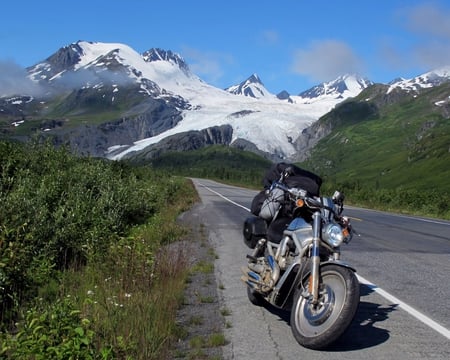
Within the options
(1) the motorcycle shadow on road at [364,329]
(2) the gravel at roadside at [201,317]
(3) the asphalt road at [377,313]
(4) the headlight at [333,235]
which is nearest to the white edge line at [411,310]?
(3) the asphalt road at [377,313]

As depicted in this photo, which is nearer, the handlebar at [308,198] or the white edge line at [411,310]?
the handlebar at [308,198]

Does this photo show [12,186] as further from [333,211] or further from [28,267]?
[333,211]

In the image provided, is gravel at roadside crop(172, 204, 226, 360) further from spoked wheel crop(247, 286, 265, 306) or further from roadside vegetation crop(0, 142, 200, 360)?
spoked wheel crop(247, 286, 265, 306)

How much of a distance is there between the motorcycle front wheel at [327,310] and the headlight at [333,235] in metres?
0.24

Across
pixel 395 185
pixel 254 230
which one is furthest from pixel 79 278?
pixel 395 185

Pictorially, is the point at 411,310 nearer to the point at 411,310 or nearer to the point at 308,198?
the point at 411,310

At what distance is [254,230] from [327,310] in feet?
6.39

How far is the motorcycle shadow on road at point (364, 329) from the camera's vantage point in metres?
5.82

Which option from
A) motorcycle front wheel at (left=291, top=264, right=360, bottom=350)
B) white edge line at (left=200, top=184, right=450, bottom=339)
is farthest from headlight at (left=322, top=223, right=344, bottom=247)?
white edge line at (left=200, top=184, right=450, bottom=339)

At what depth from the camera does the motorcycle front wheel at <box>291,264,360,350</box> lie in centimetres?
528

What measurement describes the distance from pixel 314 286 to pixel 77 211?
27.5ft

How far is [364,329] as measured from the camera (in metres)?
6.42

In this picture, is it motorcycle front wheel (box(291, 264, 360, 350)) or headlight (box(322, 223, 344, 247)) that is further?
headlight (box(322, 223, 344, 247))

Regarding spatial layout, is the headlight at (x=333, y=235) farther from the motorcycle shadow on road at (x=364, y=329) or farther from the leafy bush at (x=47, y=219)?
the leafy bush at (x=47, y=219)
